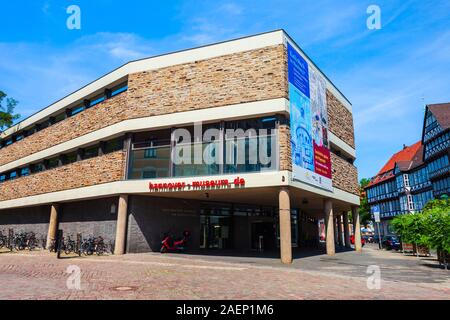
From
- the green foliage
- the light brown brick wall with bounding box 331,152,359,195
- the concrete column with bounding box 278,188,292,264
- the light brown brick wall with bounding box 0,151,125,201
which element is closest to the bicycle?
the light brown brick wall with bounding box 0,151,125,201

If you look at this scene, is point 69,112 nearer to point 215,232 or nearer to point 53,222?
point 53,222

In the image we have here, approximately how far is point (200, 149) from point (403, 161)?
170 ft

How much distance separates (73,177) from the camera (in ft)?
82.2

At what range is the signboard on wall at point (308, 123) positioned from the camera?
62.3 feet

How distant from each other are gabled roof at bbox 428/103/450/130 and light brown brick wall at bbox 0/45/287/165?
35.6 m

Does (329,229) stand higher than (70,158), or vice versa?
(70,158)

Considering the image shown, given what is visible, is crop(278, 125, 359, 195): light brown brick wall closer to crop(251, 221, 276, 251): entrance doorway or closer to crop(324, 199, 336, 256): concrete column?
crop(324, 199, 336, 256): concrete column

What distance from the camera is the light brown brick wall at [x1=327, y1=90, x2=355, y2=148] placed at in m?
26.1

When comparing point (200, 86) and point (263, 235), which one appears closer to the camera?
point (200, 86)

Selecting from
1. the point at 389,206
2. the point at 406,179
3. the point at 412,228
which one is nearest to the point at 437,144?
the point at 406,179
